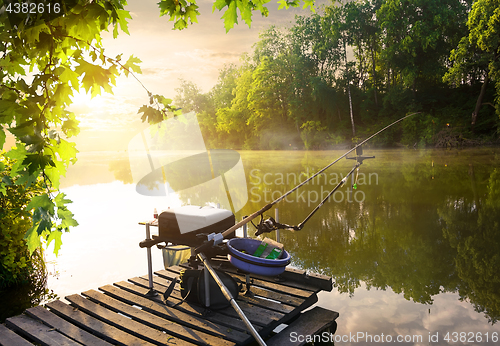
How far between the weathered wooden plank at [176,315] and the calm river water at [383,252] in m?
1.72

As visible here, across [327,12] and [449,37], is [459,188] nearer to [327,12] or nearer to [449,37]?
[449,37]

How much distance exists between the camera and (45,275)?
695 centimetres

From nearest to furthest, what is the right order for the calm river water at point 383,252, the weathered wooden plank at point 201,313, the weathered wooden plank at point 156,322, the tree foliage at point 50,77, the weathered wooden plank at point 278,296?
1. the tree foliage at point 50,77
2. the weathered wooden plank at point 156,322
3. the weathered wooden plank at point 201,313
4. the weathered wooden plank at point 278,296
5. the calm river water at point 383,252

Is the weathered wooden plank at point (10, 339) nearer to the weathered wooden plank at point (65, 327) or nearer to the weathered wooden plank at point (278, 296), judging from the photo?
the weathered wooden plank at point (65, 327)

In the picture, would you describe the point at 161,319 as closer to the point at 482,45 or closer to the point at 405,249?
the point at 405,249

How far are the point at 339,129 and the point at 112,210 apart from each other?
32293 millimetres

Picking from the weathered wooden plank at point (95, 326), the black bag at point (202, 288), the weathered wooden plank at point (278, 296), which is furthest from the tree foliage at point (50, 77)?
the weathered wooden plank at point (278, 296)

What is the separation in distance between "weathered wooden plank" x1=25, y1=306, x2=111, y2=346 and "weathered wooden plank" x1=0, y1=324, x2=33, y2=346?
13.2 inches

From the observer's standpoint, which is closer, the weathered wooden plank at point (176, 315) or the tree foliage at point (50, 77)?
the tree foliage at point (50, 77)

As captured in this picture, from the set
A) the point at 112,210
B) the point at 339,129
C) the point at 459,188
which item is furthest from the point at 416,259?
the point at 339,129

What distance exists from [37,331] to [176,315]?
5.47ft

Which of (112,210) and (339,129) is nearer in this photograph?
(112,210)

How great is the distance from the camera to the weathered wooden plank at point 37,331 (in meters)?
3.93

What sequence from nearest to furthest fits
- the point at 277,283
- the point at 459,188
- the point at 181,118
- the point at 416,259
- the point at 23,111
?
the point at 23,111, the point at 181,118, the point at 277,283, the point at 416,259, the point at 459,188
